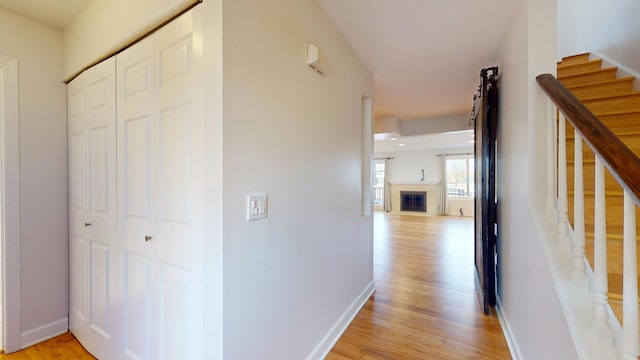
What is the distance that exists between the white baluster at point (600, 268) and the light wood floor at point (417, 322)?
3.77ft

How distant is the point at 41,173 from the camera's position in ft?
6.23

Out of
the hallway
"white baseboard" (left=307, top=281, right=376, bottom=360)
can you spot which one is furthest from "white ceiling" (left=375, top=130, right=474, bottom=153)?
"white baseboard" (left=307, top=281, right=376, bottom=360)

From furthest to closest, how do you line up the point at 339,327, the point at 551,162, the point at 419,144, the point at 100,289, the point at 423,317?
1. the point at 419,144
2. the point at 423,317
3. the point at 339,327
4. the point at 100,289
5. the point at 551,162

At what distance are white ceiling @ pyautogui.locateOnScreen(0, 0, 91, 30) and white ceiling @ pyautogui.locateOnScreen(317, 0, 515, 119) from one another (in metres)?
1.66

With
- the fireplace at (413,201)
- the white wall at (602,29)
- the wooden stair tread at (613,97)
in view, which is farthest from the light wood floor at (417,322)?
the fireplace at (413,201)

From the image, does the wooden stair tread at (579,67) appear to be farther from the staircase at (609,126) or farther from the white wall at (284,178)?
the white wall at (284,178)

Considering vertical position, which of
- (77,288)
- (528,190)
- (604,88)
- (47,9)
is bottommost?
(77,288)

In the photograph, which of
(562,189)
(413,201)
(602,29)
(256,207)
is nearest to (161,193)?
(256,207)

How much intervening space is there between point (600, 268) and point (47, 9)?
3244 millimetres

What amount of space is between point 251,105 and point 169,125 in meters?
0.42

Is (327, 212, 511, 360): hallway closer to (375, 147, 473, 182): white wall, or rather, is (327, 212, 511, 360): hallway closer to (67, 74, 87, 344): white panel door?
(67, 74, 87, 344): white panel door

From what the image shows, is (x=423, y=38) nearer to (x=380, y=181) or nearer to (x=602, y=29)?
(x=602, y=29)

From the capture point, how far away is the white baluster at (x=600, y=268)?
0.86 metres

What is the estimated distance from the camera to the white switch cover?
3.77 feet
